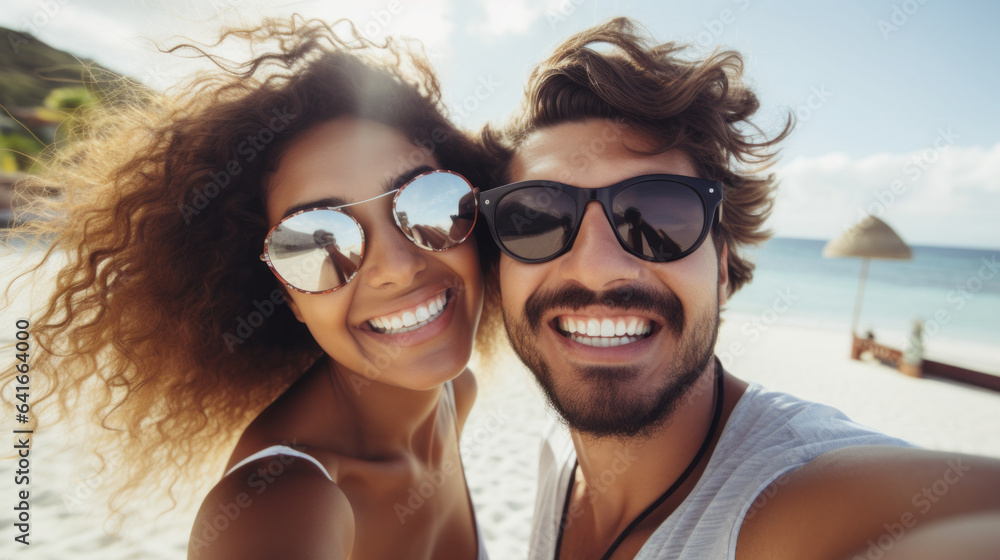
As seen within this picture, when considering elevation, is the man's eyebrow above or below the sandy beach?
above

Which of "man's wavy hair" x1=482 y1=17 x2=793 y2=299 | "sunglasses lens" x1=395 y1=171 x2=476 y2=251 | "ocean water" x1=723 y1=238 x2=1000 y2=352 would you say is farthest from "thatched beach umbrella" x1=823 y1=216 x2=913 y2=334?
"sunglasses lens" x1=395 y1=171 x2=476 y2=251

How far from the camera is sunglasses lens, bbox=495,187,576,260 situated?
178cm

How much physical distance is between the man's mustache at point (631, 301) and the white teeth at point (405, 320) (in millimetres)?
545

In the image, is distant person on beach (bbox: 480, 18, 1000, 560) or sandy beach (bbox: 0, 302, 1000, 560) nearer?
distant person on beach (bbox: 480, 18, 1000, 560)

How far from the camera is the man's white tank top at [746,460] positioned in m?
1.26

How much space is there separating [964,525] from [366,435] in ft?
6.54

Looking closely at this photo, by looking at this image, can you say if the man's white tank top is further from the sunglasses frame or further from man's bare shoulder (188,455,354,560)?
man's bare shoulder (188,455,354,560)

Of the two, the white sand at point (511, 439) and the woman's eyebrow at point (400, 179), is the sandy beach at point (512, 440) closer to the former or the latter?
the white sand at point (511, 439)

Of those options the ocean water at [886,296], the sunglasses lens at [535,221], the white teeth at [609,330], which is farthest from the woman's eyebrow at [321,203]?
the ocean water at [886,296]

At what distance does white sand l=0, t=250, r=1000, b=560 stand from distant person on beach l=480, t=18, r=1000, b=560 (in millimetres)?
426

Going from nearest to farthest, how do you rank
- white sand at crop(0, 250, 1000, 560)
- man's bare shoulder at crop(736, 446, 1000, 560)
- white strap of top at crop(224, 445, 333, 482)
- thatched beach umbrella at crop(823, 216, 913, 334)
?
1. man's bare shoulder at crop(736, 446, 1000, 560)
2. white strap of top at crop(224, 445, 333, 482)
3. white sand at crop(0, 250, 1000, 560)
4. thatched beach umbrella at crop(823, 216, 913, 334)

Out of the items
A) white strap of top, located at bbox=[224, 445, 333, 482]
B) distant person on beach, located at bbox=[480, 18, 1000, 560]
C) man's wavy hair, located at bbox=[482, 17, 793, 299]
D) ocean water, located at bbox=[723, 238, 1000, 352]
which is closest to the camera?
distant person on beach, located at bbox=[480, 18, 1000, 560]

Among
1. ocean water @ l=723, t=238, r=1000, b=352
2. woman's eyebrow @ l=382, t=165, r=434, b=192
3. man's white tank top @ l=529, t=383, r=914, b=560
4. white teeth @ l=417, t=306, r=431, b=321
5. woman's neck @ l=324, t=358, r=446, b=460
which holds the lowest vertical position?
ocean water @ l=723, t=238, r=1000, b=352

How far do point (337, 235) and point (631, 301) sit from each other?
3.73 ft
